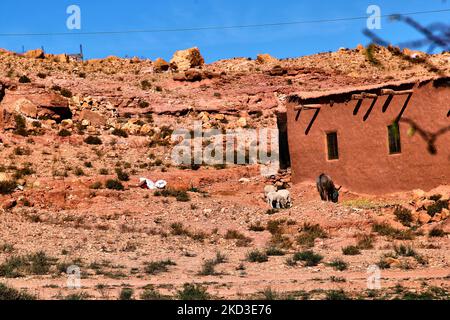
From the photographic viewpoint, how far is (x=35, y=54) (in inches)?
1889

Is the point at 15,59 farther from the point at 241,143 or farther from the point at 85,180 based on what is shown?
the point at 85,180

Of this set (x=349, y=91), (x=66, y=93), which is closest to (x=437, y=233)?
(x=349, y=91)

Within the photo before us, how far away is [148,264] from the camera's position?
11.4m

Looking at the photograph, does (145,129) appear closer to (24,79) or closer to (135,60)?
(24,79)

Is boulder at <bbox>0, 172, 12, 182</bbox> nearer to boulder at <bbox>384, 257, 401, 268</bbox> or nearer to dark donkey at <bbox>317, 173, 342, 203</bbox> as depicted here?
dark donkey at <bbox>317, 173, 342, 203</bbox>

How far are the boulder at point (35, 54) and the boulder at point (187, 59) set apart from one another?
1095 centimetres

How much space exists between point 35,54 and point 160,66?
10.7m

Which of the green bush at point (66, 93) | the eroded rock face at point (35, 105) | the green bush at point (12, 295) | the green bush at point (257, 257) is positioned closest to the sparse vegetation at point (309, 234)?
the green bush at point (257, 257)

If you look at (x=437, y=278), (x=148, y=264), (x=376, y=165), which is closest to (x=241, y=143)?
(x=376, y=165)

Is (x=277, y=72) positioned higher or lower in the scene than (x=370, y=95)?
higher

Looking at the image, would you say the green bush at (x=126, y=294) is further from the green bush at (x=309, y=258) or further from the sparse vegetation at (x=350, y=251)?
the sparse vegetation at (x=350, y=251)

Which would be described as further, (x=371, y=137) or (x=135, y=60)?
(x=135, y=60)

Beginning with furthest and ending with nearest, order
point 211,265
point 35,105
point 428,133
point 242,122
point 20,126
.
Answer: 1. point 242,122
2. point 35,105
3. point 20,126
4. point 211,265
5. point 428,133

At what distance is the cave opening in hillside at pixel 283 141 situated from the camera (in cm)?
2697
